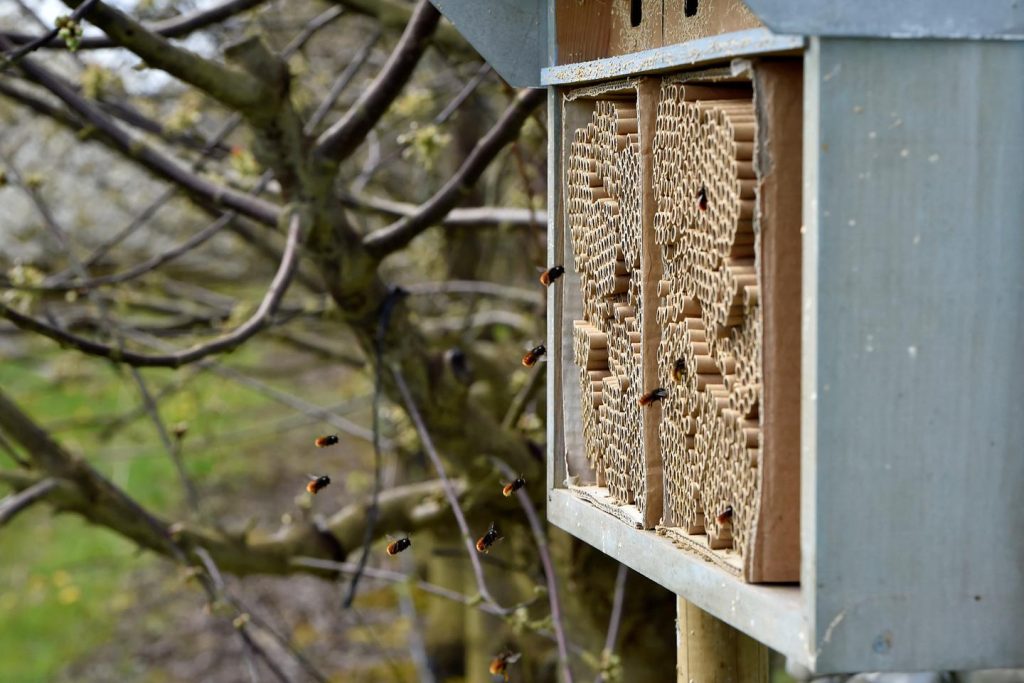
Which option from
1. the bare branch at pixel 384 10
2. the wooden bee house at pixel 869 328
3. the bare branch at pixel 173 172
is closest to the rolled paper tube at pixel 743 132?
the wooden bee house at pixel 869 328

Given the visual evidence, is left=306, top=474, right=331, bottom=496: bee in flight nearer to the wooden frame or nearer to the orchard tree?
the orchard tree

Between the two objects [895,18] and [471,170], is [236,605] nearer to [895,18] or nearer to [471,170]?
[471,170]

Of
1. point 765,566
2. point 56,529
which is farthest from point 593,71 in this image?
point 56,529

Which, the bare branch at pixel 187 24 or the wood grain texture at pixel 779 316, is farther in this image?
the bare branch at pixel 187 24

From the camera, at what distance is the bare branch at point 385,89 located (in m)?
2.82

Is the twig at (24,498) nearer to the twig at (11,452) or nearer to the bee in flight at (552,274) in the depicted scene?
the twig at (11,452)

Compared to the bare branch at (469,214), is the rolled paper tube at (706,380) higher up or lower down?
lower down

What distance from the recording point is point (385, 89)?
9.52ft

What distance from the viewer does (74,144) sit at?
6383 millimetres

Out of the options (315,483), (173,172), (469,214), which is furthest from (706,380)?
(469,214)

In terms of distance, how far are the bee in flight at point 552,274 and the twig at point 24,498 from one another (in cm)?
171

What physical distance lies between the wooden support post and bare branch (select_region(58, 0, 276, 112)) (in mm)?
1479

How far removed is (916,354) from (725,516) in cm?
36

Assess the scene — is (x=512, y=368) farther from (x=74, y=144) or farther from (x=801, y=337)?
(x=801, y=337)
